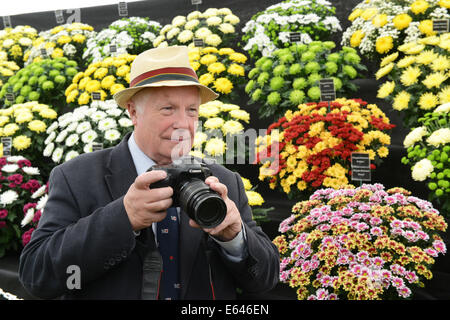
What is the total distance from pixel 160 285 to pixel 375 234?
1093 millimetres

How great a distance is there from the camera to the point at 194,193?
0.98 meters

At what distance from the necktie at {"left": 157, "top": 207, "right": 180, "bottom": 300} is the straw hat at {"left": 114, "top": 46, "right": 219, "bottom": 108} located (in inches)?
17.7

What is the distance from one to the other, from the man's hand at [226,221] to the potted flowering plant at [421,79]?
7.70 ft

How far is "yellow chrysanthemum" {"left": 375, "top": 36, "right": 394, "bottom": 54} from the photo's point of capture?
356 cm

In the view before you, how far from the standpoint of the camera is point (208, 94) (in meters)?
1.49

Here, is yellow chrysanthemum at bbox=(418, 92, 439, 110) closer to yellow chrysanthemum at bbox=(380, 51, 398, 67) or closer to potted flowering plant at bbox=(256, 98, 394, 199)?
potted flowering plant at bbox=(256, 98, 394, 199)

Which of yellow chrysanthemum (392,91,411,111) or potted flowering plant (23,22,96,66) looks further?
potted flowering plant (23,22,96,66)

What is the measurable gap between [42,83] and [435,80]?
4.21 meters

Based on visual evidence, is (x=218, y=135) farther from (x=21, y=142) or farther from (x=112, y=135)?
(x=21, y=142)

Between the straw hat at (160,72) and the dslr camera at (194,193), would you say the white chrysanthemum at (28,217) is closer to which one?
the straw hat at (160,72)

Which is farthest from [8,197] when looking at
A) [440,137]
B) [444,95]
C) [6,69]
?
[444,95]

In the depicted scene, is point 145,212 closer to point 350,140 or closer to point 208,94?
point 208,94

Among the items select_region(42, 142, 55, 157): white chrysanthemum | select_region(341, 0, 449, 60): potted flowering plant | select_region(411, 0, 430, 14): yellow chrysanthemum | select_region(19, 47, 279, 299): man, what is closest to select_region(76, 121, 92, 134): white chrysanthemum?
select_region(42, 142, 55, 157): white chrysanthemum

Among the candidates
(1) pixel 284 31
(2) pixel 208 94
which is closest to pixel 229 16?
(1) pixel 284 31
